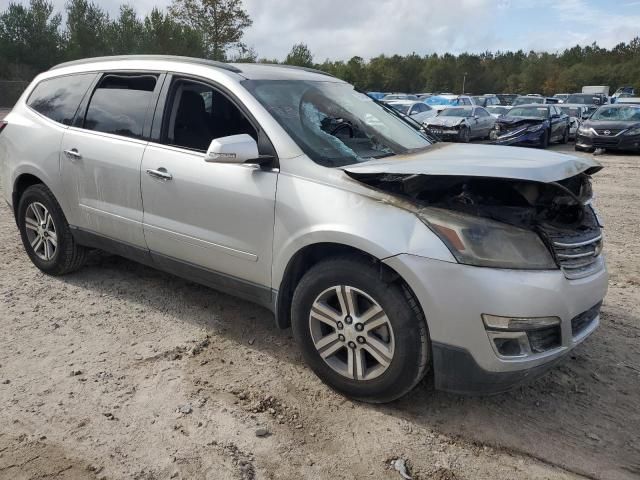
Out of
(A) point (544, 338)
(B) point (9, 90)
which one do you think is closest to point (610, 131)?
(A) point (544, 338)

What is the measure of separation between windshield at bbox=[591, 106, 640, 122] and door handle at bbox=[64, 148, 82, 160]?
1708 cm

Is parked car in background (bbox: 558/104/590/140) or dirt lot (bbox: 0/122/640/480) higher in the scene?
parked car in background (bbox: 558/104/590/140)

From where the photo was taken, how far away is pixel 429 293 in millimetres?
2611

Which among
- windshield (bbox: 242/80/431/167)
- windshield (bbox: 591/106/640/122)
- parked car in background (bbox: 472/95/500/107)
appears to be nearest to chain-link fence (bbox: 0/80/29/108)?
parked car in background (bbox: 472/95/500/107)

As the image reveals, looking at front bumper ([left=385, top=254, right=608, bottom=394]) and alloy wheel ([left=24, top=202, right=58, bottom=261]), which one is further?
alloy wheel ([left=24, top=202, right=58, bottom=261])

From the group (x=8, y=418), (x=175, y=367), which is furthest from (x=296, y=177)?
(x=8, y=418)

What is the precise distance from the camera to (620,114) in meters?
17.0

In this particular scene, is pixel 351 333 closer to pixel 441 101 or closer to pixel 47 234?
pixel 47 234

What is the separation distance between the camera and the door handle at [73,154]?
163 inches

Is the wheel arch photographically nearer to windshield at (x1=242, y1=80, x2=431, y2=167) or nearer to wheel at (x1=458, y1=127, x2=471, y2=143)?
windshield at (x1=242, y1=80, x2=431, y2=167)

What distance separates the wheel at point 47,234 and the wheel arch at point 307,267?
2.30 meters

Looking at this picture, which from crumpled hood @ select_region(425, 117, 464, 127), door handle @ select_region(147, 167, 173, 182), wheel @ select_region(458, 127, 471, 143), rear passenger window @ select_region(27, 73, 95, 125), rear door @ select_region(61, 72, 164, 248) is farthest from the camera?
crumpled hood @ select_region(425, 117, 464, 127)

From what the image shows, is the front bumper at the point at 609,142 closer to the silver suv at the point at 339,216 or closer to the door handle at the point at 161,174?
the silver suv at the point at 339,216

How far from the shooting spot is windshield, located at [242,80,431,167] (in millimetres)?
3254
